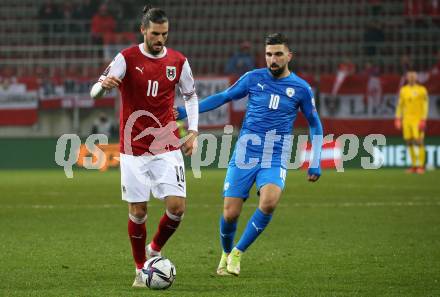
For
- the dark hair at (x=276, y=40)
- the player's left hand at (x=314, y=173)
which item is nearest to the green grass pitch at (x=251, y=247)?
the player's left hand at (x=314, y=173)

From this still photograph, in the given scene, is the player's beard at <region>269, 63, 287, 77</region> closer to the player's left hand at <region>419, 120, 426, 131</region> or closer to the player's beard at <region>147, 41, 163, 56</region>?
the player's beard at <region>147, 41, 163, 56</region>

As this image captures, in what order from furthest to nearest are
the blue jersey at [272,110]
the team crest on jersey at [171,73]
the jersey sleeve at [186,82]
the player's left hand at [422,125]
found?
the player's left hand at [422,125] → the blue jersey at [272,110] → the jersey sleeve at [186,82] → the team crest on jersey at [171,73]

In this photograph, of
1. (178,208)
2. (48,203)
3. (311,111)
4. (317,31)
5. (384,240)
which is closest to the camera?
(178,208)

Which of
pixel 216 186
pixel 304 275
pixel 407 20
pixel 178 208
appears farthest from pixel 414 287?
pixel 407 20

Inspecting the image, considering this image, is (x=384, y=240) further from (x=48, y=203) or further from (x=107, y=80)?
(x=48, y=203)

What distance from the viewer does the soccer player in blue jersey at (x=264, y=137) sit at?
9.05 metres

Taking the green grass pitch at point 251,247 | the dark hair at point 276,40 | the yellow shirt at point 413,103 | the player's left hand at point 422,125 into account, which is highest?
the dark hair at point 276,40

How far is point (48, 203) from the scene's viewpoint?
54.5 ft

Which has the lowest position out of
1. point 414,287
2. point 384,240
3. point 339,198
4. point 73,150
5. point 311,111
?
point 73,150

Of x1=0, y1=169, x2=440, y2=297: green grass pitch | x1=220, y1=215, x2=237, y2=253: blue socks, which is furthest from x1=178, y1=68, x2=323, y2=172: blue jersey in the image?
x1=0, y1=169, x2=440, y2=297: green grass pitch

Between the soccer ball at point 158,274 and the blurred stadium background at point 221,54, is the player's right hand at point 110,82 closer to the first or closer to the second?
the soccer ball at point 158,274

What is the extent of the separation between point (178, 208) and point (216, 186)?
12.2m

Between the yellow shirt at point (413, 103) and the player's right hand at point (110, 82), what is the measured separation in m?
17.4

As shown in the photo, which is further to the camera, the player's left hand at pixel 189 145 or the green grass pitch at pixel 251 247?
the player's left hand at pixel 189 145
